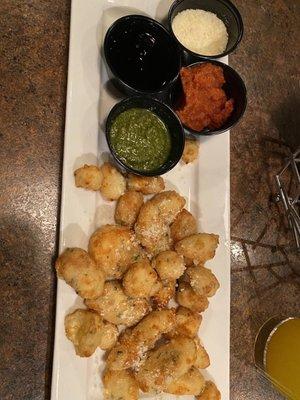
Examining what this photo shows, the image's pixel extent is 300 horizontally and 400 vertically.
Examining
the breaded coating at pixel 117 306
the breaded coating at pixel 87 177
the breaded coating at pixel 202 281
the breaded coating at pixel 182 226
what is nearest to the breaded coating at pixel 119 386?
the breaded coating at pixel 117 306

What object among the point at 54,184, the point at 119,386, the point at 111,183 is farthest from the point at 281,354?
the point at 54,184

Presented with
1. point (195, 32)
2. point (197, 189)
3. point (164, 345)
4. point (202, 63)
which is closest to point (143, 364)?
point (164, 345)

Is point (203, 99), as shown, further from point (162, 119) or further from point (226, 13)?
point (226, 13)

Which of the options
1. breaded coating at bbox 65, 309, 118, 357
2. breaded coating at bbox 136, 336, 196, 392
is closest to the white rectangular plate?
breaded coating at bbox 65, 309, 118, 357

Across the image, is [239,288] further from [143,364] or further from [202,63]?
[202,63]

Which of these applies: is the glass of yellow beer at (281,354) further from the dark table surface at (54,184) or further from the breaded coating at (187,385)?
the breaded coating at (187,385)
